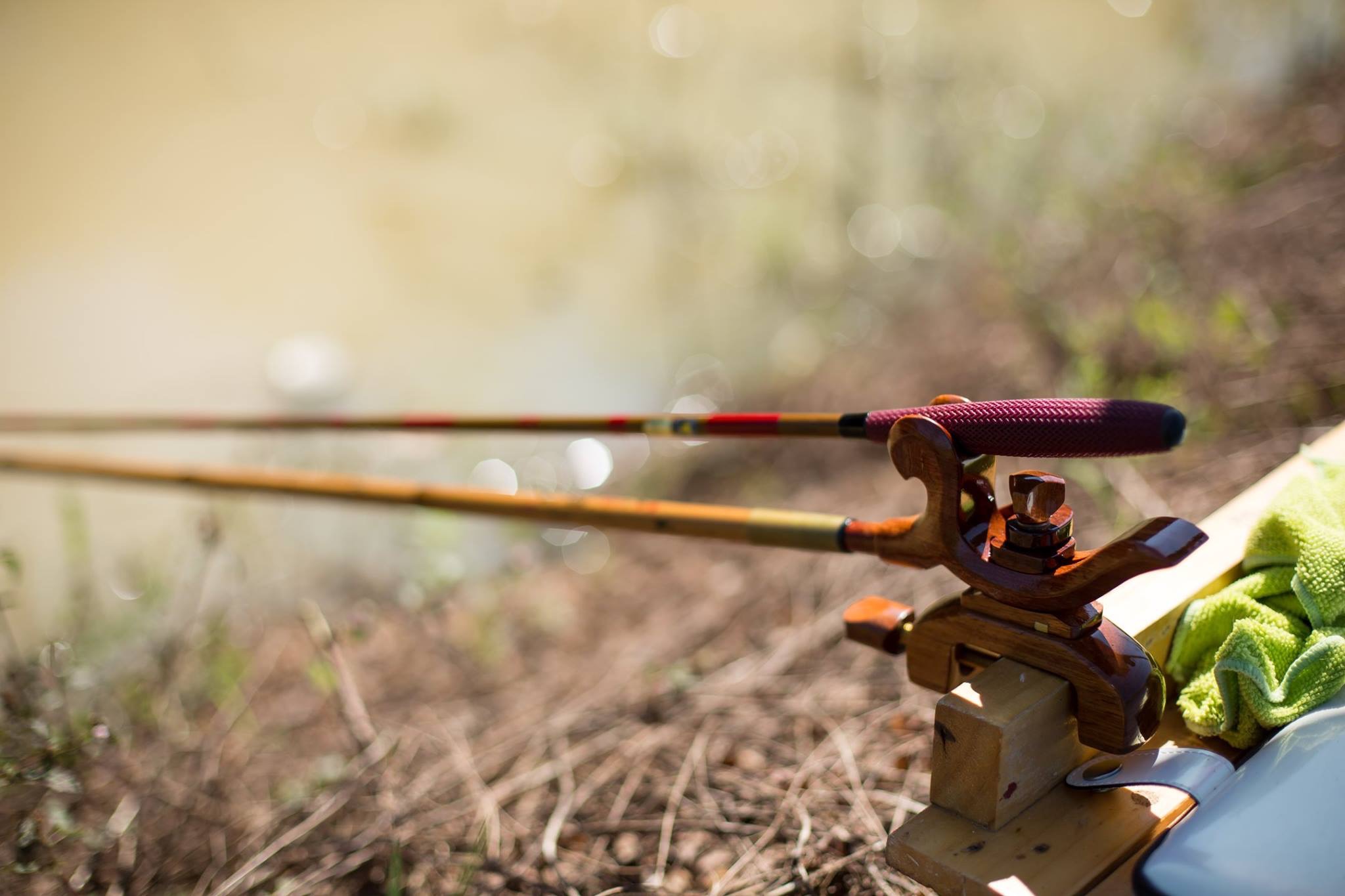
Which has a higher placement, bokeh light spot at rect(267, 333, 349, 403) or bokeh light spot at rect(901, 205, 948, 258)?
bokeh light spot at rect(901, 205, 948, 258)

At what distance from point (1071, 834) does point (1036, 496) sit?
37 cm

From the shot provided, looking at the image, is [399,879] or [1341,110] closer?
[399,879]

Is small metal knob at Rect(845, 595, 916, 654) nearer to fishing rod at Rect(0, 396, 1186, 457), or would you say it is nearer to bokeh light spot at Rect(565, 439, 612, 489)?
fishing rod at Rect(0, 396, 1186, 457)

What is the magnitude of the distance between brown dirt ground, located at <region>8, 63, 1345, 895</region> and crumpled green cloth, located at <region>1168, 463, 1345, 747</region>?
0.53 meters

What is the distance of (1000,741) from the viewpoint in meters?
1.03

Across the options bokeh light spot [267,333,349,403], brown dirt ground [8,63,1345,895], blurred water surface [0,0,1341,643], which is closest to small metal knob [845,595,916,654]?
brown dirt ground [8,63,1345,895]

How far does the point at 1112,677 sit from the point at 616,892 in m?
0.88

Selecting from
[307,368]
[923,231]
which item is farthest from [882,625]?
[923,231]

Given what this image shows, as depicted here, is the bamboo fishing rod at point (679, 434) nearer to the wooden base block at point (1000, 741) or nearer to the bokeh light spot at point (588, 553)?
the wooden base block at point (1000, 741)

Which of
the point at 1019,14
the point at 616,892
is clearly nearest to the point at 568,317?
the point at 1019,14

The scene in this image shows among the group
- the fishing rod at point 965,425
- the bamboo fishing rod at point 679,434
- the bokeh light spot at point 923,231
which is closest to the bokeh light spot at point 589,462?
the bokeh light spot at point 923,231

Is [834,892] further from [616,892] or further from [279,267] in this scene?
[279,267]

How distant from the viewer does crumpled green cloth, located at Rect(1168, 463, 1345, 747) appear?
3.62 ft

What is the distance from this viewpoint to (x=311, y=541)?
3.78 m
